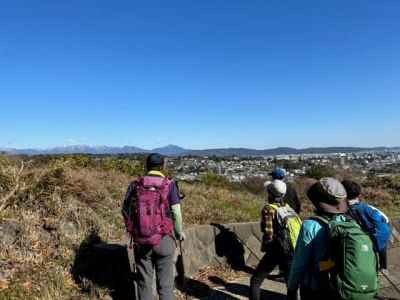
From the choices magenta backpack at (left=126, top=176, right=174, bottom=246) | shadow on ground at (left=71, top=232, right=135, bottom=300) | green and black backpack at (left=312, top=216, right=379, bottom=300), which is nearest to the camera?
green and black backpack at (left=312, top=216, right=379, bottom=300)

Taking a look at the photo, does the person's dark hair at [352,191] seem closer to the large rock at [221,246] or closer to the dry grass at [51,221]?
the large rock at [221,246]

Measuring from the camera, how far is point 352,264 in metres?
2.98

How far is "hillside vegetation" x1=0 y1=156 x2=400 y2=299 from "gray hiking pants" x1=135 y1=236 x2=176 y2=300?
82 centimetres

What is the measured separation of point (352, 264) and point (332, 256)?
149 millimetres

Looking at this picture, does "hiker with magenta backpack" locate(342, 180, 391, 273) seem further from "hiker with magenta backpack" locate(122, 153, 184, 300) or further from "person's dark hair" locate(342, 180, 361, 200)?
"hiker with magenta backpack" locate(122, 153, 184, 300)

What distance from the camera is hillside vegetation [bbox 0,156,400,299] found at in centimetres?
546

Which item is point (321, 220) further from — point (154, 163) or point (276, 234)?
point (154, 163)

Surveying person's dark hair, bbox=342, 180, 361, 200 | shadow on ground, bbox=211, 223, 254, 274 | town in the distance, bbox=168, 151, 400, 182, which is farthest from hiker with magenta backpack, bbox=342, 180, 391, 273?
town in the distance, bbox=168, 151, 400, 182

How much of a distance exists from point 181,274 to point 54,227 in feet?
5.97

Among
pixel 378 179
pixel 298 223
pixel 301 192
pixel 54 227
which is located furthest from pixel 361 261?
pixel 378 179

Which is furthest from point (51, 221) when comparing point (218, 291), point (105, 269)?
point (218, 291)

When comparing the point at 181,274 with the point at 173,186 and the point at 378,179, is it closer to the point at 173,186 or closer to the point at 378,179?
the point at 173,186

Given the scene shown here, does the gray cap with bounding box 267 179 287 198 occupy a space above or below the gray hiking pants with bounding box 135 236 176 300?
above

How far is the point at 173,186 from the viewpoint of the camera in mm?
4801
